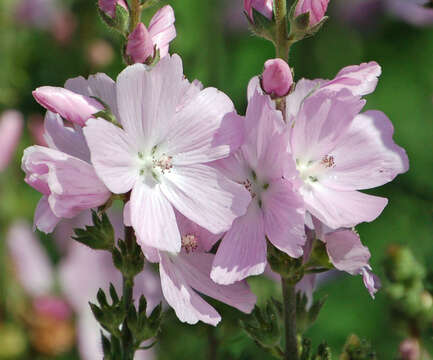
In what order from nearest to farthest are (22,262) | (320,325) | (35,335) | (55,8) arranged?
(35,335), (22,262), (320,325), (55,8)

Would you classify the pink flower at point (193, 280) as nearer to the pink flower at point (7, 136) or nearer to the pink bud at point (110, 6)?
the pink bud at point (110, 6)

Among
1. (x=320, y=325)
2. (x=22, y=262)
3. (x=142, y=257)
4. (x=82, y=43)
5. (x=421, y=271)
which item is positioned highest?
(x=142, y=257)

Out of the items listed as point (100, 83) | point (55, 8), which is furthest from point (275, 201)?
point (55, 8)

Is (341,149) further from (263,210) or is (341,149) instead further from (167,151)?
(167,151)

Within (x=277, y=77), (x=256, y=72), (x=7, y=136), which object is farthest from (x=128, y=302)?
(x=256, y=72)

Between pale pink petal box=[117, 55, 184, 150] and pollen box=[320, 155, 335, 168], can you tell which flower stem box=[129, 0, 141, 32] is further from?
pollen box=[320, 155, 335, 168]

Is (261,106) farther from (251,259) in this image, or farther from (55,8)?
(55,8)
